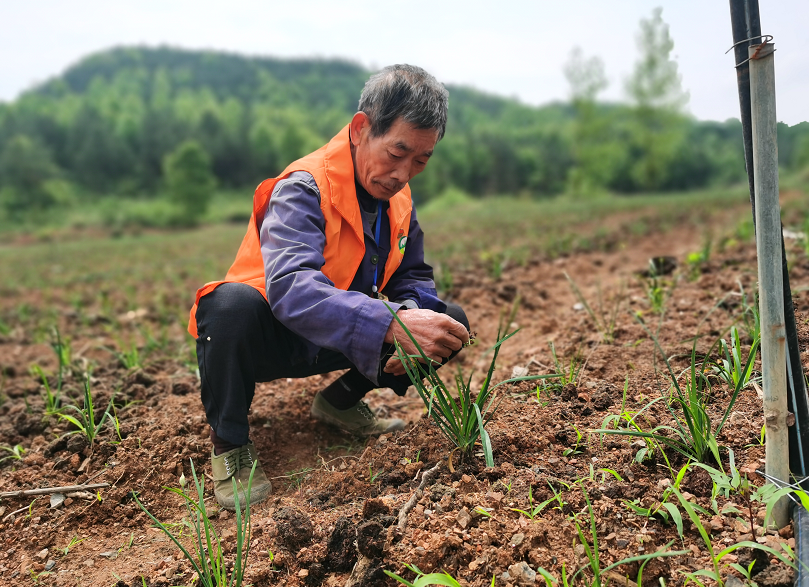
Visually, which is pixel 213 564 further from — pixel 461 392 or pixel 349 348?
pixel 461 392

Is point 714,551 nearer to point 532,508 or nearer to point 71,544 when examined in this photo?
point 532,508

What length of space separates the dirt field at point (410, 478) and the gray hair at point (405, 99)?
108 cm

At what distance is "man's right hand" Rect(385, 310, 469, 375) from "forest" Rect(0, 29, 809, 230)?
938 millimetres

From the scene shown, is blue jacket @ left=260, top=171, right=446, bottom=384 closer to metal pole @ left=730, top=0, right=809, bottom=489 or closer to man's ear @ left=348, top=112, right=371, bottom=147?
man's ear @ left=348, top=112, right=371, bottom=147

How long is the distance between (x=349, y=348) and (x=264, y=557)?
637mm

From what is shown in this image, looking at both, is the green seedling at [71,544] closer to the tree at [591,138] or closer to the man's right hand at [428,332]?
the man's right hand at [428,332]

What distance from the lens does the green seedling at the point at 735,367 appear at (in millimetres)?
1741

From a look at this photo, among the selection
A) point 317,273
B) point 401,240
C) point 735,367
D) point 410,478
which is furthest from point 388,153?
point 735,367

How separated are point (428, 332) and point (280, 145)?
63.5 m

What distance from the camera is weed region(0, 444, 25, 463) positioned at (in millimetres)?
2357

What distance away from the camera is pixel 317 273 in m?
1.85

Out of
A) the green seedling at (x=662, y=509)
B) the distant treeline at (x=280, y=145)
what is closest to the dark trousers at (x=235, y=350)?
the green seedling at (x=662, y=509)

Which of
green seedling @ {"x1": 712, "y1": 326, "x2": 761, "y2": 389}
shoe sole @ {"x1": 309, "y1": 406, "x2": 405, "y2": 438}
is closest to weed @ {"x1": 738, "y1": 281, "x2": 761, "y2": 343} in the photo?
green seedling @ {"x1": 712, "y1": 326, "x2": 761, "y2": 389}

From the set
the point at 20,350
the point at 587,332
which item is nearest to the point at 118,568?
the point at 587,332
